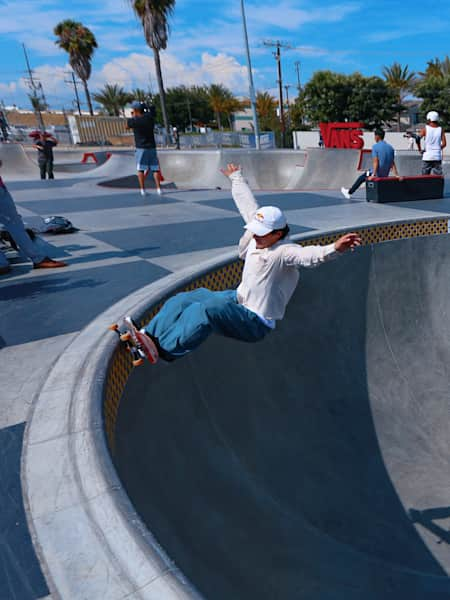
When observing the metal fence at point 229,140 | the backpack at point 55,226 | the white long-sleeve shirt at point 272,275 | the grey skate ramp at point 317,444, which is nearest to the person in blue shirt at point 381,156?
the grey skate ramp at point 317,444

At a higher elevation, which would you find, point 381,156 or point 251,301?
point 381,156

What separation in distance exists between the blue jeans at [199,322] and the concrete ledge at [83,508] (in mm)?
477

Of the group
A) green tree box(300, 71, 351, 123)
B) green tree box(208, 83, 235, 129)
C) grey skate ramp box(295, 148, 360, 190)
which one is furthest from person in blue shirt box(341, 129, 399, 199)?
green tree box(208, 83, 235, 129)

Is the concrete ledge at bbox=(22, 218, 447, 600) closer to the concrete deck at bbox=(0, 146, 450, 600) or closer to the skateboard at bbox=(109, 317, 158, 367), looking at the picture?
the concrete deck at bbox=(0, 146, 450, 600)

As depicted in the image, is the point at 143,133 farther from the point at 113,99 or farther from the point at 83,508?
the point at 113,99

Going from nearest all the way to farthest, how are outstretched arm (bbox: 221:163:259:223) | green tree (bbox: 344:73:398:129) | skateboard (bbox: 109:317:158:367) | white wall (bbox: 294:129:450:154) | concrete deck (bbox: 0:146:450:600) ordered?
concrete deck (bbox: 0:146:450:600), skateboard (bbox: 109:317:158:367), outstretched arm (bbox: 221:163:259:223), white wall (bbox: 294:129:450:154), green tree (bbox: 344:73:398:129)

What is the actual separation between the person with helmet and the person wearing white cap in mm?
8076

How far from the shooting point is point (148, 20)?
131 ft

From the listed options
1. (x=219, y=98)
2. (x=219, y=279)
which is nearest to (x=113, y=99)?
(x=219, y=98)

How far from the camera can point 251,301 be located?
3508mm

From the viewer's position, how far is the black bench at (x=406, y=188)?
1097 centimetres

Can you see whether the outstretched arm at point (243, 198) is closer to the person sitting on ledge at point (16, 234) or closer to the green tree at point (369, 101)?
the person sitting on ledge at point (16, 234)

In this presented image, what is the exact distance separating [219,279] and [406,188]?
7.50 metres

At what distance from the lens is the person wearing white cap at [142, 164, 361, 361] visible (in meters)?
3.34
